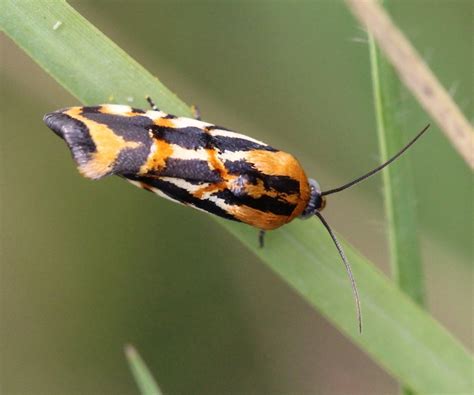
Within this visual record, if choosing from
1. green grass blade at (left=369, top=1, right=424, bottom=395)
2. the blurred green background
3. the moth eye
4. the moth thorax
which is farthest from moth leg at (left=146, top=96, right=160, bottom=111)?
the blurred green background

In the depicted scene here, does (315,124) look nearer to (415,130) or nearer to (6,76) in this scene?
(415,130)

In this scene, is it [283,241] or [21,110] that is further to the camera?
[21,110]

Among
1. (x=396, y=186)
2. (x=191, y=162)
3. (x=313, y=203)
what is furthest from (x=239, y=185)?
(x=396, y=186)

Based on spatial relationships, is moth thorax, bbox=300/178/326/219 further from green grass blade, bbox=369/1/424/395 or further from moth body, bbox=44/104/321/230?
green grass blade, bbox=369/1/424/395

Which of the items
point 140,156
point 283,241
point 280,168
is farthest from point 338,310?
point 140,156

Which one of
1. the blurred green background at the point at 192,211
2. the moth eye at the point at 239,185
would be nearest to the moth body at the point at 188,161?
the moth eye at the point at 239,185

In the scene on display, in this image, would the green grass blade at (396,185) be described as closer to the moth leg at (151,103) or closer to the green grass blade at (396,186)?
the green grass blade at (396,186)

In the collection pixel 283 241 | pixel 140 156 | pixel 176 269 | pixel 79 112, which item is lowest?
pixel 176 269
